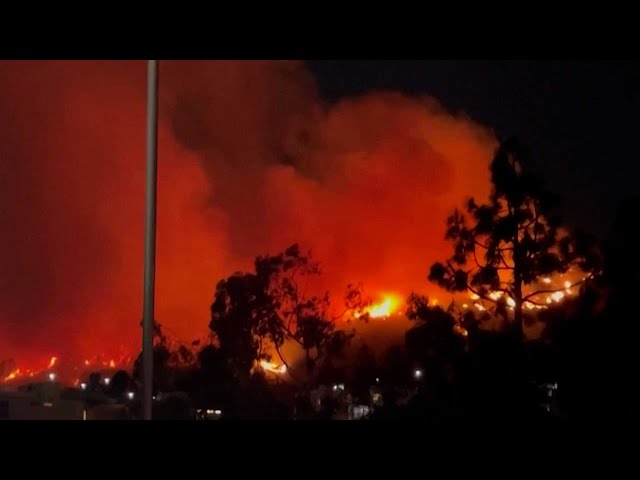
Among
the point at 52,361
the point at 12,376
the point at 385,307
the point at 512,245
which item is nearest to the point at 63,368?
the point at 52,361

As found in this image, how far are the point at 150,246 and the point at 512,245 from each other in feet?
7.68

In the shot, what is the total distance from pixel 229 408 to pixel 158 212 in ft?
4.47

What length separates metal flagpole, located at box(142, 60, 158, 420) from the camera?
4.88m

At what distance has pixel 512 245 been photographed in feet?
18.9

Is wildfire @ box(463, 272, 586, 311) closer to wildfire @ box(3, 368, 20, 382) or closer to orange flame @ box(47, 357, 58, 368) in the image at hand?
orange flame @ box(47, 357, 58, 368)

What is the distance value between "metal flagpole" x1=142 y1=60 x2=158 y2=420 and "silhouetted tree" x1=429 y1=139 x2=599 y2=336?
1.82 metres

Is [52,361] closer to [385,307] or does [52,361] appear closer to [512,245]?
[385,307]

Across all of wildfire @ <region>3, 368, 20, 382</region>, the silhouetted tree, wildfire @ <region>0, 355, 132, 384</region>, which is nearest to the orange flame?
wildfire @ <region>0, 355, 132, 384</region>

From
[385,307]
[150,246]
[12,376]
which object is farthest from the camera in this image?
[12,376]

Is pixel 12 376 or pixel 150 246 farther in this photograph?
pixel 12 376

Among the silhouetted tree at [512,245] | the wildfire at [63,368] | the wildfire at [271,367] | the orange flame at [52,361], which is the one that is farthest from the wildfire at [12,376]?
the silhouetted tree at [512,245]

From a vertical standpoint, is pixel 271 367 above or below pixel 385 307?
below

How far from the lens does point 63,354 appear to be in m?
5.82

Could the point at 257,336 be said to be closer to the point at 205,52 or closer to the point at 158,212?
the point at 158,212
